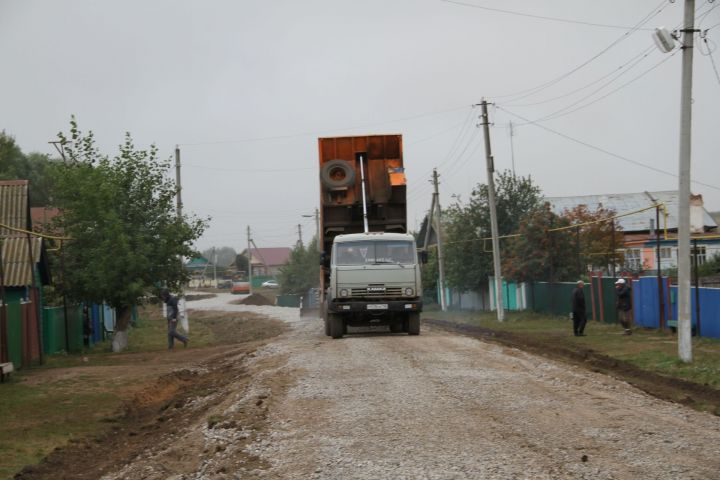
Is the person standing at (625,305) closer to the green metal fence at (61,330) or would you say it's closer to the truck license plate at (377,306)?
the truck license plate at (377,306)

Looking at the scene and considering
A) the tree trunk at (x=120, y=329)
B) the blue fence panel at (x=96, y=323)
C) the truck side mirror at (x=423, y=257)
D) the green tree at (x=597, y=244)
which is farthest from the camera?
the green tree at (x=597, y=244)

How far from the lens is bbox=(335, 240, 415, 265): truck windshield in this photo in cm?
2273

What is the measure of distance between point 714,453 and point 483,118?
1265 inches

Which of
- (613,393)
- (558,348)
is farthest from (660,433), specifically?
(558,348)

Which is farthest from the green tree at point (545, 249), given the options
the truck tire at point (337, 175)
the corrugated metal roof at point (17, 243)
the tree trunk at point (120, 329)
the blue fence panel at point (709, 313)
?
the corrugated metal roof at point (17, 243)

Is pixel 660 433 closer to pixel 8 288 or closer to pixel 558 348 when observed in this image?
pixel 558 348

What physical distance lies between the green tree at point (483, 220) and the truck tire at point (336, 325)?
85.4 ft

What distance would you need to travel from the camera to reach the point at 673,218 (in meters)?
61.4

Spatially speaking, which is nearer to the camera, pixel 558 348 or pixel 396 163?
pixel 558 348

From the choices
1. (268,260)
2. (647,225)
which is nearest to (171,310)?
(647,225)

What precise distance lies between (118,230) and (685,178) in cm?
1708

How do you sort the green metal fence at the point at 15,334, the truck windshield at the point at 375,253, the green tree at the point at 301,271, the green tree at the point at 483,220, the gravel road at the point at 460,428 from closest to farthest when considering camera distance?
the gravel road at the point at 460,428 < the green metal fence at the point at 15,334 < the truck windshield at the point at 375,253 < the green tree at the point at 483,220 < the green tree at the point at 301,271

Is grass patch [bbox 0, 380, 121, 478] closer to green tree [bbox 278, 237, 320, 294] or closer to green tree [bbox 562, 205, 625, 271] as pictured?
green tree [bbox 562, 205, 625, 271]

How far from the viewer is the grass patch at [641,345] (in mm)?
16094
